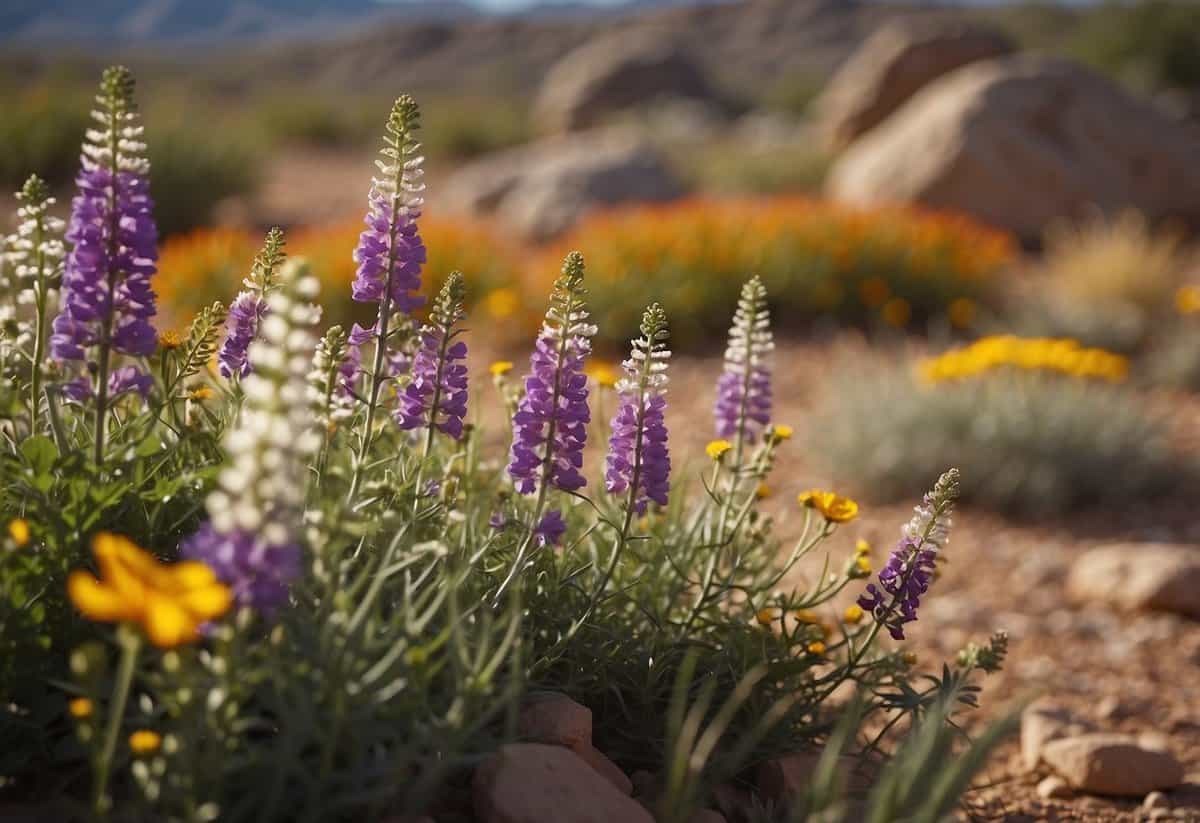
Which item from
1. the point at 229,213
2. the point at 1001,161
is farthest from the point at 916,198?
the point at 229,213

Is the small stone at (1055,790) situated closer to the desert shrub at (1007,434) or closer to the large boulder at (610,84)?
the desert shrub at (1007,434)

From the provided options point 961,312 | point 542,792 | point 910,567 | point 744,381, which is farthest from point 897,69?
point 542,792

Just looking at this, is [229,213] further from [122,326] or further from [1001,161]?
[122,326]

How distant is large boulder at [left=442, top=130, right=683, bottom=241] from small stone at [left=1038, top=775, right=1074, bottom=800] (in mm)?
9233

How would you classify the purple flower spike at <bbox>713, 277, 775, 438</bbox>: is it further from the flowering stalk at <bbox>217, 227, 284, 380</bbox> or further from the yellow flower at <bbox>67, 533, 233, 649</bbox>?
the yellow flower at <bbox>67, 533, 233, 649</bbox>

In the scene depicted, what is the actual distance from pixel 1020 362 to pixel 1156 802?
3.33m

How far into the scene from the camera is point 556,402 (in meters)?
1.99

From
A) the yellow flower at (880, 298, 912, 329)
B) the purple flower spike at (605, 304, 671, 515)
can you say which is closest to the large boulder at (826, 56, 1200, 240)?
the yellow flower at (880, 298, 912, 329)

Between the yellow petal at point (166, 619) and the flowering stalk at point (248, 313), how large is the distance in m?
1.03

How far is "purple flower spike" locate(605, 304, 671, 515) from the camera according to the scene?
6.71 ft

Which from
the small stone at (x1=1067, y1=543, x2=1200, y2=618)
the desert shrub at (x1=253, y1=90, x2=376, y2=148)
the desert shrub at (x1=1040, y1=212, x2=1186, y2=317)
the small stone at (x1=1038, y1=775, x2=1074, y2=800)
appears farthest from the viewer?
the desert shrub at (x1=253, y1=90, x2=376, y2=148)

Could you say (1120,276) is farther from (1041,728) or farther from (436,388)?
(436,388)

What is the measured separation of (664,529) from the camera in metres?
2.77

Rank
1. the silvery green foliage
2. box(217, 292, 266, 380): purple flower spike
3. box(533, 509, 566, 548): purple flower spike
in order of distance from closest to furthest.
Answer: box(533, 509, 566, 548): purple flower spike < box(217, 292, 266, 380): purple flower spike < the silvery green foliage
